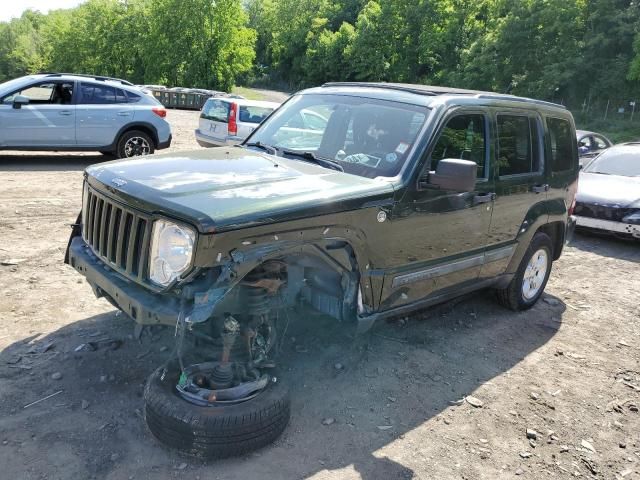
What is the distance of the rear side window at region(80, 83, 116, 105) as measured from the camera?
11.6 meters

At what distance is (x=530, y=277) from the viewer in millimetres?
5867

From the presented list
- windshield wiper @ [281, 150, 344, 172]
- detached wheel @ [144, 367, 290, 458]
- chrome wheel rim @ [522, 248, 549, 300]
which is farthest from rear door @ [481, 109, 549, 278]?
detached wheel @ [144, 367, 290, 458]

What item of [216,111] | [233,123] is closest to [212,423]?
[233,123]

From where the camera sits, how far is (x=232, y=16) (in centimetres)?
5831

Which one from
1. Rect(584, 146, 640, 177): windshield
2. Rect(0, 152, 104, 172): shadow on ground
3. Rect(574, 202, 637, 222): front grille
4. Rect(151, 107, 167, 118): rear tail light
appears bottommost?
Rect(0, 152, 104, 172): shadow on ground

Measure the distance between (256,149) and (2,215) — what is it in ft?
15.0

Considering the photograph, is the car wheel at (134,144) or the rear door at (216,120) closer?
the car wheel at (134,144)

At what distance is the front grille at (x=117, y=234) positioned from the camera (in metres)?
3.31

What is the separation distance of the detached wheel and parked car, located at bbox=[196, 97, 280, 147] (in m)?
10.1

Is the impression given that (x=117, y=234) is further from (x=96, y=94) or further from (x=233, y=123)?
(x=233, y=123)

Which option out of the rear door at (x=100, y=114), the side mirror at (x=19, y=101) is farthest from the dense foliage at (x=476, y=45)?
the side mirror at (x=19, y=101)

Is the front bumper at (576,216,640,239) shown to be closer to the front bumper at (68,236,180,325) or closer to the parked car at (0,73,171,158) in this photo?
the front bumper at (68,236,180,325)

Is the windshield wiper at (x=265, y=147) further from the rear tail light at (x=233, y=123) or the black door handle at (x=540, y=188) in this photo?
the rear tail light at (x=233, y=123)

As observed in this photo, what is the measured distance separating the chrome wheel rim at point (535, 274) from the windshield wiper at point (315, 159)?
2505mm
